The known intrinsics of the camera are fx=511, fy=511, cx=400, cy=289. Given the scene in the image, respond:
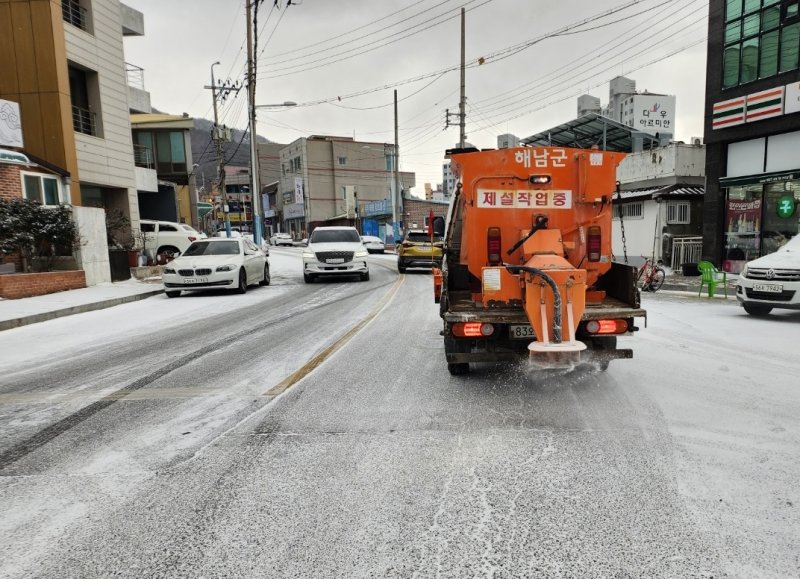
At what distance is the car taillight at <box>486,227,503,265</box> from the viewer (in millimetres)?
5523

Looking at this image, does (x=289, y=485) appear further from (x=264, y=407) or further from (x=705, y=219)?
(x=705, y=219)

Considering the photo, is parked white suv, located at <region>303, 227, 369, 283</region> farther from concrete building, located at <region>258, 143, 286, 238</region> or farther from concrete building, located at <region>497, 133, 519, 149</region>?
concrete building, located at <region>258, 143, 286, 238</region>

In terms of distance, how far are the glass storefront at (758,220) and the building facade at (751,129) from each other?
3cm

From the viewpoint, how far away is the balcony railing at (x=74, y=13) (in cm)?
1848

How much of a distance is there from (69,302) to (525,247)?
11.5 meters

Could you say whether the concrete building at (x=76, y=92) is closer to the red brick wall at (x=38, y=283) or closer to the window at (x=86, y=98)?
the window at (x=86, y=98)

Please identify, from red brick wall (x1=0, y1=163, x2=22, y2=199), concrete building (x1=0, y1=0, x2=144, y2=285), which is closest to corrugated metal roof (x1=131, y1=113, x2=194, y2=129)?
concrete building (x1=0, y1=0, x2=144, y2=285)

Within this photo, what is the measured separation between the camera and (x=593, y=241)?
563 centimetres

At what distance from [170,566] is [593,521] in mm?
2158

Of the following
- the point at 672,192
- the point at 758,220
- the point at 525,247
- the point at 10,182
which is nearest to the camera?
the point at 525,247

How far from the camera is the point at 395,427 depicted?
4.12 m

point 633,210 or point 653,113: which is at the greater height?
point 653,113

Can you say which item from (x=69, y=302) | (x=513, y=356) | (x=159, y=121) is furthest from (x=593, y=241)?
(x=159, y=121)

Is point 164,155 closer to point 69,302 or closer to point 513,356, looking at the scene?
point 69,302
